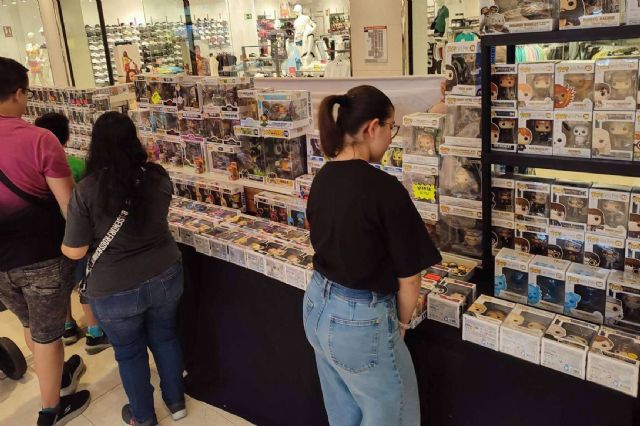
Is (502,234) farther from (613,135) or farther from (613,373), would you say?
(613,373)

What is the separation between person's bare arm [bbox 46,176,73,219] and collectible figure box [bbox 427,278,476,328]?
160cm

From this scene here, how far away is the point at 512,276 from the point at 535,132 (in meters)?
0.52

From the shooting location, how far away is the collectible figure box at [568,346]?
1521mm

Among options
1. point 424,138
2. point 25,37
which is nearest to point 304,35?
point 25,37

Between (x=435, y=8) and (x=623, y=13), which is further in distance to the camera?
(x=435, y=8)

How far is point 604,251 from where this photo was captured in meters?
1.85

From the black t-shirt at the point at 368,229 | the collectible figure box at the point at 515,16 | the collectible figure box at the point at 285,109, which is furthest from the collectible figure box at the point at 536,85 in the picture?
the collectible figure box at the point at 285,109

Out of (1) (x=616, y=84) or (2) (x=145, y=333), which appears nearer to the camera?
(1) (x=616, y=84)

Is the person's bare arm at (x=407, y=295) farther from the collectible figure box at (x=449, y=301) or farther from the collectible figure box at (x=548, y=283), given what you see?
the collectible figure box at (x=548, y=283)

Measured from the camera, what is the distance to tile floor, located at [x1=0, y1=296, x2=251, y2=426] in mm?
2762

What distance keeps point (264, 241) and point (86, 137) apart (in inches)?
100

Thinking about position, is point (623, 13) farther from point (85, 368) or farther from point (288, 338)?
point (85, 368)

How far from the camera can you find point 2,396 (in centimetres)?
311

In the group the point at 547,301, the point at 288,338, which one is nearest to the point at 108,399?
the point at 288,338
